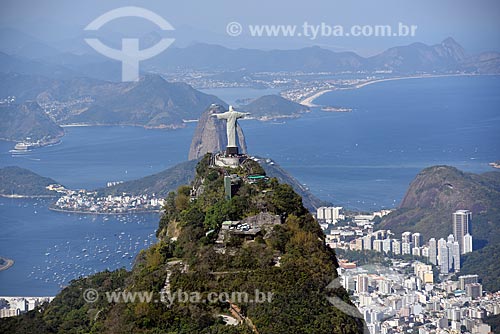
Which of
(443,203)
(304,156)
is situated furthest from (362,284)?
(304,156)

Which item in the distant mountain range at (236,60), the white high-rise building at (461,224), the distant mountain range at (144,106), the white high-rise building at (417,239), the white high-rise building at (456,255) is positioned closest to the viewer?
the white high-rise building at (456,255)

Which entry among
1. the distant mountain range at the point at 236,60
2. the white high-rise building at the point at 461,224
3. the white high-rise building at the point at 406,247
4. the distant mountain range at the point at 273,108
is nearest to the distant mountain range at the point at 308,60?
the distant mountain range at the point at 236,60

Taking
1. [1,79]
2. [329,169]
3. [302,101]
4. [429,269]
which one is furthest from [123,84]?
[429,269]

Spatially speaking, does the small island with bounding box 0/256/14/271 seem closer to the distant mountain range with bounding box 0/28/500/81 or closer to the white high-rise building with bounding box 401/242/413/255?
the white high-rise building with bounding box 401/242/413/255

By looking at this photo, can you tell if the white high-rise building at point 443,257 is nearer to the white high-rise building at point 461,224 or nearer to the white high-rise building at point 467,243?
the white high-rise building at point 467,243

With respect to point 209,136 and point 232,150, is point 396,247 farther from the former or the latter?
point 209,136

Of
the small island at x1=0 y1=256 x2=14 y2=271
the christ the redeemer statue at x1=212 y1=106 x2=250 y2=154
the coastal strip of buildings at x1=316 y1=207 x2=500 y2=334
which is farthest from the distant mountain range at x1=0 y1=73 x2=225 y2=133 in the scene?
the christ the redeemer statue at x1=212 y1=106 x2=250 y2=154

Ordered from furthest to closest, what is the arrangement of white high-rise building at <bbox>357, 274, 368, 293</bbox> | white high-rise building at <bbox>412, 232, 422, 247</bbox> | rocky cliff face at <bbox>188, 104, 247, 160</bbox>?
rocky cliff face at <bbox>188, 104, 247, 160</bbox>, white high-rise building at <bbox>412, 232, 422, 247</bbox>, white high-rise building at <bbox>357, 274, 368, 293</bbox>

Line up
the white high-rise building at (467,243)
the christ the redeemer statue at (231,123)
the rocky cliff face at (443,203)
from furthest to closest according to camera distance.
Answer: the rocky cliff face at (443,203), the white high-rise building at (467,243), the christ the redeemer statue at (231,123)

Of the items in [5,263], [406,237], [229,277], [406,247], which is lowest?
[229,277]
